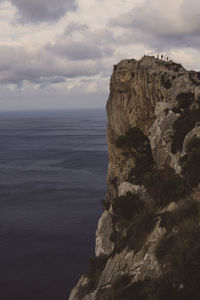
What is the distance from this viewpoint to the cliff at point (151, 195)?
1492cm

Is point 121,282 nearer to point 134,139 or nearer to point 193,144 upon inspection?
point 193,144

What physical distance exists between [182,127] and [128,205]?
9.27 metres

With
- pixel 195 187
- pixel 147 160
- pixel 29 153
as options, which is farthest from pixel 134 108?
pixel 29 153

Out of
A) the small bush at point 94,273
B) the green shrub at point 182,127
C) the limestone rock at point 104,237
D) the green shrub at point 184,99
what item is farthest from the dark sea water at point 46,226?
the green shrub at point 184,99

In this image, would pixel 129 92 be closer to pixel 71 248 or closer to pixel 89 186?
pixel 71 248

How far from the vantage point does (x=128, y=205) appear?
27.6 m

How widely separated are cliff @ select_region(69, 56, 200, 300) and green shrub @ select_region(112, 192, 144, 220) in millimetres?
86

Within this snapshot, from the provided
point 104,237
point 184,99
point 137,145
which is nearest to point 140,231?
point 104,237

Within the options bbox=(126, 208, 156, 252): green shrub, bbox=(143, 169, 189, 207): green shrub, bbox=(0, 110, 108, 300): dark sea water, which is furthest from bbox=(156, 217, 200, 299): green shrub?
bbox=(0, 110, 108, 300): dark sea water

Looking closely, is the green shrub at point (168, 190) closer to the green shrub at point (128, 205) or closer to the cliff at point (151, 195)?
the cliff at point (151, 195)

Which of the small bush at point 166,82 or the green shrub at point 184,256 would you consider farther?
the small bush at point 166,82

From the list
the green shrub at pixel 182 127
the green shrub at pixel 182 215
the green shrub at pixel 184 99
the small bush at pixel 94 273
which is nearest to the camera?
the green shrub at pixel 182 215

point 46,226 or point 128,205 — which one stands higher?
point 128,205

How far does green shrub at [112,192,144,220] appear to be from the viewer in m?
26.7
